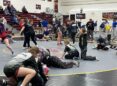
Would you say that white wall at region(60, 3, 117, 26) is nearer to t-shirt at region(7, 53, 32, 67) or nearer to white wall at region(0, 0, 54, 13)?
white wall at region(0, 0, 54, 13)

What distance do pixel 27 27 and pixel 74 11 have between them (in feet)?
85.7

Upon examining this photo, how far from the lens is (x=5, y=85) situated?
779cm

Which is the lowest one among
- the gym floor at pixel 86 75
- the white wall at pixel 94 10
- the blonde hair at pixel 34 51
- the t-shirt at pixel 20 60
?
the gym floor at pixel 86 75

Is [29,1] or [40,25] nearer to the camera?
[40,25]

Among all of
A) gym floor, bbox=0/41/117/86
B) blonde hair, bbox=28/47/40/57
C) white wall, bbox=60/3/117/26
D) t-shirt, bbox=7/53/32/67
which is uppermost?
blonde hair, bbox=28/47/40/57

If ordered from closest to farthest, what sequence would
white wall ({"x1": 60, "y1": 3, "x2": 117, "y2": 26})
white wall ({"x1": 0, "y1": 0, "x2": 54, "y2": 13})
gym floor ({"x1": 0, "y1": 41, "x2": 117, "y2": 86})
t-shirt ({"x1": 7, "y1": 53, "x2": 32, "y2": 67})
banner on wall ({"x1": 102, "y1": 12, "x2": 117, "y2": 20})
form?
t-shirt ({"x1": 7, "y1": 53, "x2": 32, "y2": 67}), gym floor ({"x1": 0, "y1": 41, "x2": 117, "y2": 86}), white wall ({"x1": 0, "y1": 0, "x2": 54, "y2": 13}), banner on wall ({"x1": 102, "y1": 12, "x2": 117, "y2": 20}), white wall ({"x1": 60, "y1": 3, "x2": 117, "y2": 26})

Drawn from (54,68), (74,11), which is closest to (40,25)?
(74,11)

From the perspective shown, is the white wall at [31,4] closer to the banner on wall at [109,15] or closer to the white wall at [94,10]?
the white wall at [94,10]

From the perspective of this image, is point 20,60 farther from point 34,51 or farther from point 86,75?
point 86,75

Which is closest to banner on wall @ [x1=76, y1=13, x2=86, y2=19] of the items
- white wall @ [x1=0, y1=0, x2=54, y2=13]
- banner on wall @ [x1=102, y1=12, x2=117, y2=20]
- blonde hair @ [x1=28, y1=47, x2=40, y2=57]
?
banner on wall @ [x1=102, y1=12, x2=117, y2=20]

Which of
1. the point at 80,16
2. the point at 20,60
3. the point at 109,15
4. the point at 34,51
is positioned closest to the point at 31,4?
the point at 80,16

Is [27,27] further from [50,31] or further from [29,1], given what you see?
[29,1]

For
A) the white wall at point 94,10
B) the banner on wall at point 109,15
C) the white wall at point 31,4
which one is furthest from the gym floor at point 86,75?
the white wall at point 94,10

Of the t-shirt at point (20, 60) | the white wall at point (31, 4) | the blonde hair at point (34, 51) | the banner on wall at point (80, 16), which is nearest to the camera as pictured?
the t-shirt at point (20, 60)
